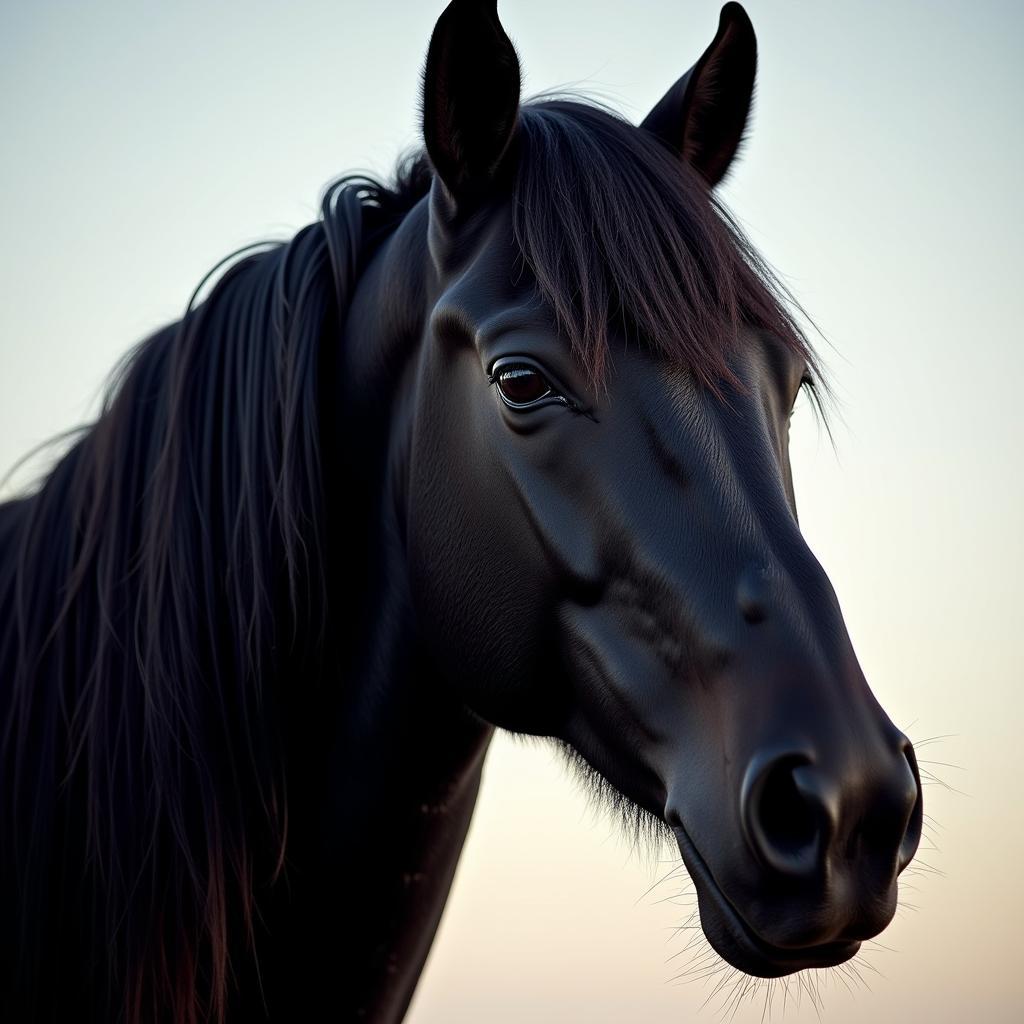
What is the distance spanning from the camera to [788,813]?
149cm

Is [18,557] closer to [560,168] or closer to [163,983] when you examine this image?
[163,983]

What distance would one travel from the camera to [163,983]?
2.00m

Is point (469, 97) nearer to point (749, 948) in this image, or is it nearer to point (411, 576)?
point (411, 576)

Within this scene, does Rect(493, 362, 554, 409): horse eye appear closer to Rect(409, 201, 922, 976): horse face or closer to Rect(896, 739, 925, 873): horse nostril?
Rect(409, 201, 922, 976): horse face

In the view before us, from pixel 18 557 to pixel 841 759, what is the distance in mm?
1805

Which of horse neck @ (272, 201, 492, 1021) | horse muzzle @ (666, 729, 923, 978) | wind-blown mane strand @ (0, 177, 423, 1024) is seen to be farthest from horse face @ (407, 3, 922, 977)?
wind-blown mane strand @ (0, 177, 423, 1024)

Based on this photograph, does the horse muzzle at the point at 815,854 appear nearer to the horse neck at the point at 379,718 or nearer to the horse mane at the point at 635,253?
the horse mane at the point at 635,253

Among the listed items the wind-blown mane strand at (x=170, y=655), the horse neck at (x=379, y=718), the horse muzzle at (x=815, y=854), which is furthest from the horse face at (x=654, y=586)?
the wind-blown mane strand at (x=170, y=655)

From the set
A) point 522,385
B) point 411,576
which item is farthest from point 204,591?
point 522,385

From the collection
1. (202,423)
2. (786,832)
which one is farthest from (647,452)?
(202,423)

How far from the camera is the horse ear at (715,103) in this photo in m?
2.42

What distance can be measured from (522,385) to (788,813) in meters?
0.86

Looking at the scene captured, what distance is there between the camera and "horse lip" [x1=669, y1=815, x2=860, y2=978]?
1486mm

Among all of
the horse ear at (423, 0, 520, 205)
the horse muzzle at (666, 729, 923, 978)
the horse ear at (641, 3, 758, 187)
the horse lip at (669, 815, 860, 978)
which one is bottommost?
the horse lip at (669, 815, 860, 978)
